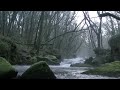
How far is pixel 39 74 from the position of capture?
24.6 feet

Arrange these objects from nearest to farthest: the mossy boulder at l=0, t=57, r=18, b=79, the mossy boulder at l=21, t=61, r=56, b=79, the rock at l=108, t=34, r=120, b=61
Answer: the mossy boulder at l=0, t=57, r=18, b=79 → the mossy boulder at l=21, t=61, r=56, b=79 → the rock at l=108, t=34, r=120, b=61

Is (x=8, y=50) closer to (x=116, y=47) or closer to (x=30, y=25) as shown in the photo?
(x=116, y=47)

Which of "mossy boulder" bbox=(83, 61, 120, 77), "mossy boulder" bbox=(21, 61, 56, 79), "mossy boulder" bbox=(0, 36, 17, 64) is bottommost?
"mossy boulder" bbox=(83, 61, 120, 77)

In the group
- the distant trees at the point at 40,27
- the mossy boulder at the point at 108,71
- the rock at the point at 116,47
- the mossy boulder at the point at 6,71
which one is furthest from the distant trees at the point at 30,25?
the mossy boulder at the point at 6,71

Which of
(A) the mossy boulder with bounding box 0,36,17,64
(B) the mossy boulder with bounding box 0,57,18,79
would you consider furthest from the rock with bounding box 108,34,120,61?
(B) the mossy boulder with bounding box 0,57,18,79

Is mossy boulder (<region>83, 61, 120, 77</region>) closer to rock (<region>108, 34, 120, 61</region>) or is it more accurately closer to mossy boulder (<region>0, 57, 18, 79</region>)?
mossy boulder (<region>0, 57, 18, 79</region>)

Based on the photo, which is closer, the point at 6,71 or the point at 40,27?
the point at 6,71

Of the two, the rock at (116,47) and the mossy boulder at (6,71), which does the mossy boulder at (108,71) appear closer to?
the mossy boulder at (6,71)

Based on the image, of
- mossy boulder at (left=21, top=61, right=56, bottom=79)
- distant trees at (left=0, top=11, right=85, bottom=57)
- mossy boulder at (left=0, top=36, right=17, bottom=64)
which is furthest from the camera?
distant trees at (left=0, top=11, right=85, bottom=57)

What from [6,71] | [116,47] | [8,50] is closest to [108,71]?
[6,71]

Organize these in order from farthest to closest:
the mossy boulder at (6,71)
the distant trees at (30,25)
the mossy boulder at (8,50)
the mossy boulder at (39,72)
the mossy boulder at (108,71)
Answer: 1. the distant trees at (30,25)
2. the mossy boulder at (8,50)
3. the mossy boulder at (108,71)
4. the mossy boulder at (39,72)
5. the mossy boulder at (6,71)

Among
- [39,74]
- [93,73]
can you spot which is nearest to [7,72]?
[39,74]

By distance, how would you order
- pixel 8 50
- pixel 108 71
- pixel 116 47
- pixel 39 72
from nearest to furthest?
pixel 39 72 < pixel 108 71 < pixel 8 50 < pixel 116 47
